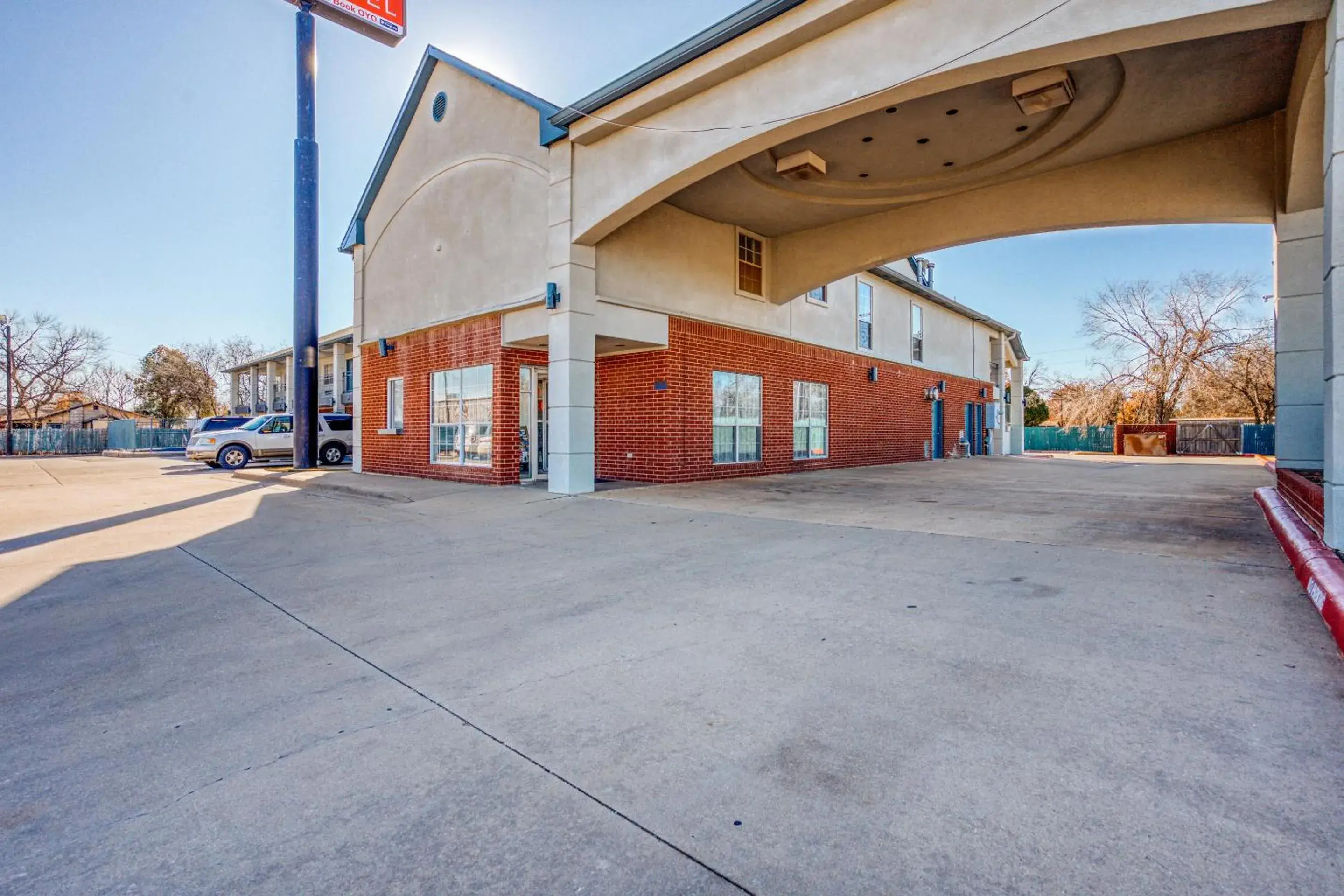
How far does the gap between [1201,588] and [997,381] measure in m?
25.2

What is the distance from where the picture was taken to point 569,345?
9656mm

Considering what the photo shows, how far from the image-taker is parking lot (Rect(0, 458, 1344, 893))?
1627mm

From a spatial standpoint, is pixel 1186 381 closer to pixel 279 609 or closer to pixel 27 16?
pixel 279 609

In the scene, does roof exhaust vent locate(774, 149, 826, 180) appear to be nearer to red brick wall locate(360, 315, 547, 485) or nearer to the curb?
red brick wall locate(360, 315, 547, 485)

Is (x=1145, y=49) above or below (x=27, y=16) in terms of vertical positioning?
below

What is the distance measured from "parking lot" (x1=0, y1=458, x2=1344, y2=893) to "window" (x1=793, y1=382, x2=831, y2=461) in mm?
9176

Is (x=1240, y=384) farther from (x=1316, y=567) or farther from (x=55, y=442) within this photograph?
(x=55, y=442)

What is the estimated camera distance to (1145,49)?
6.78 metres

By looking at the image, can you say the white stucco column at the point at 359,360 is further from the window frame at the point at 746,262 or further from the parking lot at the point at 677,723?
the parking lot at the point at 677,723

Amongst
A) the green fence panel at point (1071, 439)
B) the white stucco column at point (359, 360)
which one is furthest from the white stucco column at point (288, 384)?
the green fence panel at point (1071, 439)

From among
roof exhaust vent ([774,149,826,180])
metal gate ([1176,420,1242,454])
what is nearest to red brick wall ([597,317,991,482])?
roof exhaust vent ([774,149,826,180])

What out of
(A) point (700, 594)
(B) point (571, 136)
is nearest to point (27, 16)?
(B) point (571, 136)

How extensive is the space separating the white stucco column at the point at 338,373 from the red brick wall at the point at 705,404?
23.4 metres

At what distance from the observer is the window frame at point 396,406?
1390 cm
